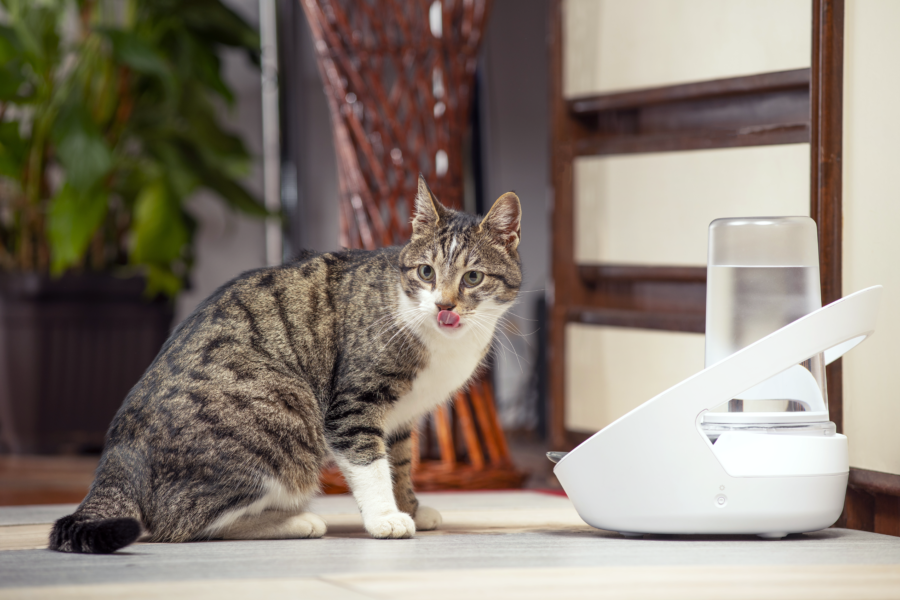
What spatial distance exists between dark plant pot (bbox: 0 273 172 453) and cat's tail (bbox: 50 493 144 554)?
1720 mm

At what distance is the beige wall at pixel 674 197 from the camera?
1.56 meters

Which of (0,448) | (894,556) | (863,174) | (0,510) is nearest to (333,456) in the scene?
(0,510)

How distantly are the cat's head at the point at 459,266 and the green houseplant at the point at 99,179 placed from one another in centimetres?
150

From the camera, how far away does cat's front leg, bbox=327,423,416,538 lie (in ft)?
4.16

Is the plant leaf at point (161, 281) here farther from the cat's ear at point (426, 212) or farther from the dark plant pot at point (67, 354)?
the cat's ear at point (426, 212)

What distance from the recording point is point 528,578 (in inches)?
40.0

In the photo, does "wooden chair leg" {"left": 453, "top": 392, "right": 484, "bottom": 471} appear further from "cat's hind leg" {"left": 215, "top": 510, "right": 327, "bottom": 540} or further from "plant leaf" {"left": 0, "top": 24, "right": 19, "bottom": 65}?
"plant leaf" {"left": 0, "top": 24, "right": 19, "bottom": 65}

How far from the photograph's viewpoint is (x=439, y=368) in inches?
53.6

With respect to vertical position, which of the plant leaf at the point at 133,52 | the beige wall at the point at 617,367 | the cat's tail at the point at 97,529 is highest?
the plant leaf at the point at 133,52

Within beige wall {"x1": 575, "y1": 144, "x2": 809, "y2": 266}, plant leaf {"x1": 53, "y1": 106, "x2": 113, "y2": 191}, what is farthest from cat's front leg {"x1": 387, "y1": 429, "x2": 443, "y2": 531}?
plant leaf {"x1": 53, "y1": 106, "x2": 113, "y2": 191}

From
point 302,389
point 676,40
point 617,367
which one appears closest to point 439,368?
point 302,389

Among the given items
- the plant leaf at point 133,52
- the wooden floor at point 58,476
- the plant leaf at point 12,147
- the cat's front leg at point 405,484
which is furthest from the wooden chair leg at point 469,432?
the plant leaf at point 12,147

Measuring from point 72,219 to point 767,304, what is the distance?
2.03 meters

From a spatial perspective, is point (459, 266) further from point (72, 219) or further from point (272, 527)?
point (72, 219)
